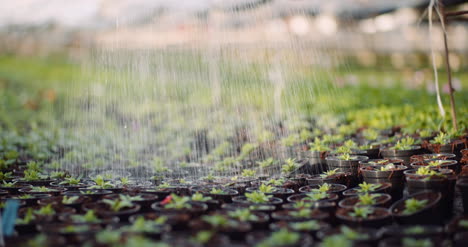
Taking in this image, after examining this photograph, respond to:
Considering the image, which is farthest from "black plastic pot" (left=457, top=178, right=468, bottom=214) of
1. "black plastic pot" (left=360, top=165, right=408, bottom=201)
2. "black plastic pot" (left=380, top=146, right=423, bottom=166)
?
"black plastic pot" (left=380, top=146, right=423, bottom=166)

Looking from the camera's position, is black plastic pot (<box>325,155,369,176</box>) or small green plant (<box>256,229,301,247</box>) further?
black plastic pot (<box>325,155,369,176</box>)

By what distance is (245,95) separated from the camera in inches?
386

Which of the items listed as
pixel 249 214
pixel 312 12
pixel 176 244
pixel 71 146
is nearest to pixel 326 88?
pixel 312 12

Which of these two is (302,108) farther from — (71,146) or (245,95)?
(71,146)

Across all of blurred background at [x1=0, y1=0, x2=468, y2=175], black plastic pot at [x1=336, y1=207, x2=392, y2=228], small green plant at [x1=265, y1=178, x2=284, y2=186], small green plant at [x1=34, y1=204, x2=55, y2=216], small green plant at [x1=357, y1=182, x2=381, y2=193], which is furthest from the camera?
blurred background at [x1=0, y1=0, x2=468, y2=175]

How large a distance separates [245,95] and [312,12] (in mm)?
2474

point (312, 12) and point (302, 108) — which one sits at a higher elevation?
point (312, 12)

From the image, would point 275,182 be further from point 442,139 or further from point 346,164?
point 442,139

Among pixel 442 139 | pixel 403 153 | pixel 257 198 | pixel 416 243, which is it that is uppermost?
pixel 442 139

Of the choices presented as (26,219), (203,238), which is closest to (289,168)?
(203,238)

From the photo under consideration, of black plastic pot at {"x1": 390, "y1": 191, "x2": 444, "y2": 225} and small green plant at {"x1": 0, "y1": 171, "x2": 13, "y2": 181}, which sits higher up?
small green plant at {"x1": 0, "y1": 171, "x2": 13, "y2": 181}

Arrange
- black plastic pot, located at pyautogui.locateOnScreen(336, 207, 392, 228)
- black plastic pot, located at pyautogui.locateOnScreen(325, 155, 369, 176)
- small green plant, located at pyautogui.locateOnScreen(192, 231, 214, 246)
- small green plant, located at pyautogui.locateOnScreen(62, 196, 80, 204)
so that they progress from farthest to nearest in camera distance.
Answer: black plastic pot, located at pyautogui.locateOnScreen(325, 155, 369, 176) < small green plant, located at pyautogui.locateOnScreen(62, 196, 80, 204) < black plastic pot, located at pyautogui.locateOnScreen(336, 207, 392, 228) < small green plant, located at pyautogui.locateOnScreen(192, 231, 214, 246)

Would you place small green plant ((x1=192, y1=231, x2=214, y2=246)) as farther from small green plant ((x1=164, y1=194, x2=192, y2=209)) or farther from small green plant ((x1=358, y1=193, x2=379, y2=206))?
small green plant ((x1=358, y1=193, x2=379, y2=206))

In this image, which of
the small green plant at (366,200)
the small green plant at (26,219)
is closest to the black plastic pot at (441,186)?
the small green plant at (366,200)
